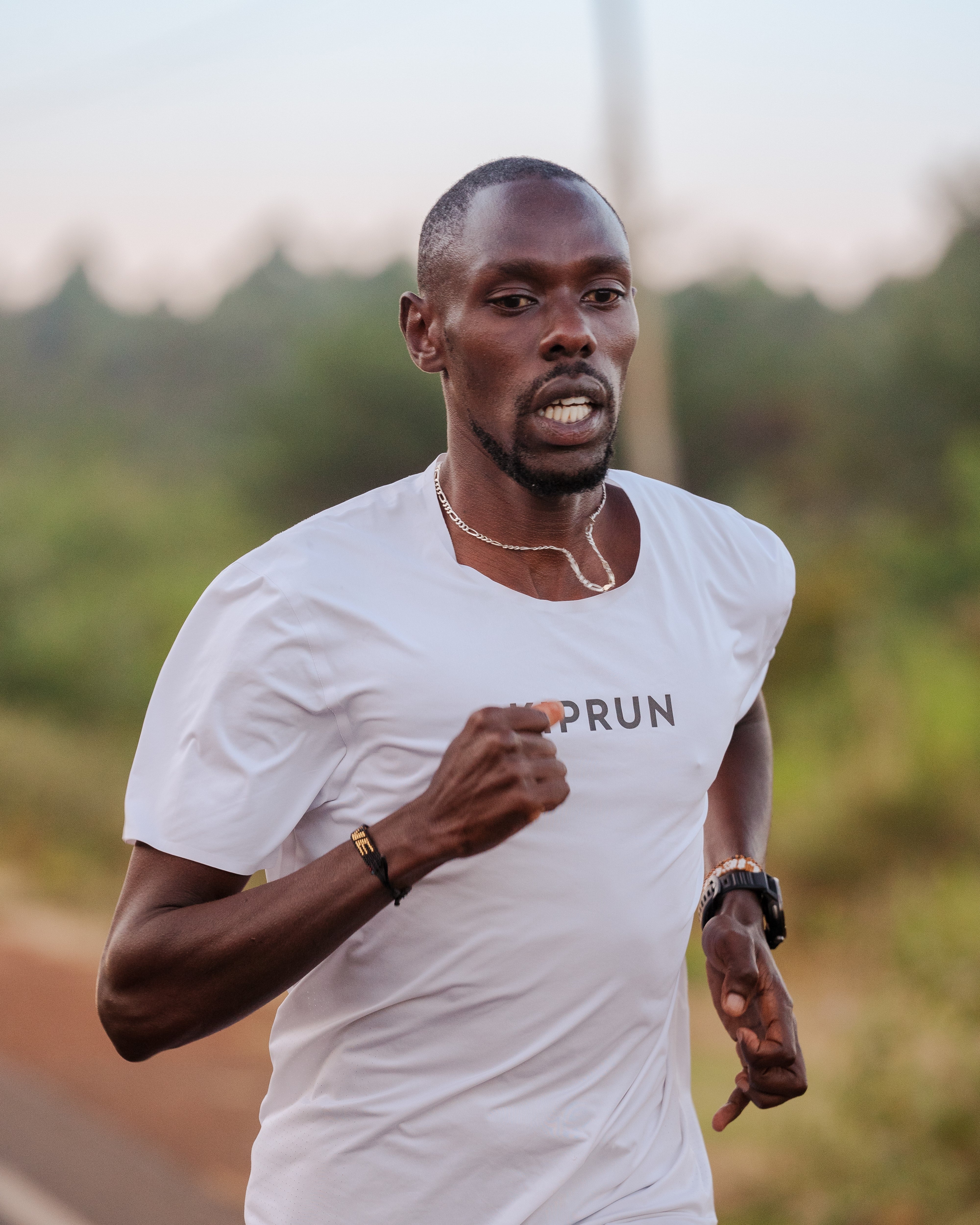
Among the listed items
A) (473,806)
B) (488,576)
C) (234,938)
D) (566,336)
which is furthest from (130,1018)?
(566,336)

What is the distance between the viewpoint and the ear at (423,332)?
87.7 inches

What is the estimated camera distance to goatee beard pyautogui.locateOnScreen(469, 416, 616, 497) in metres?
2.12

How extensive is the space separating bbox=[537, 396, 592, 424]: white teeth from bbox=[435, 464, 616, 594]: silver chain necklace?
209 millimetres

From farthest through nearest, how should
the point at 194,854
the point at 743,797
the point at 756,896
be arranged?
the point at 743,797 < the point at 756,896 < the point at 194,854

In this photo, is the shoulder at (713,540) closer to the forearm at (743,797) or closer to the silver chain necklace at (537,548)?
the silver chain necklace at (537,548)

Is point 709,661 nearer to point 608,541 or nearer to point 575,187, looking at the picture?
point 608,541

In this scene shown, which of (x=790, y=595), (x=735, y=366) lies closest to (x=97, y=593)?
(x=735, y=366)

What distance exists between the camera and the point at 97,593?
17.8 metres

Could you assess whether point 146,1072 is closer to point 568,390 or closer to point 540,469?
point 540,469

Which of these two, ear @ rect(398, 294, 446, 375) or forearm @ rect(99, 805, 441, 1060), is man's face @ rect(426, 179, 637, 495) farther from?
forearm @ rect(99, 805, 441, 1060)

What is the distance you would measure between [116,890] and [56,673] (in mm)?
6096

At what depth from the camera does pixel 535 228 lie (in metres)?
2.07

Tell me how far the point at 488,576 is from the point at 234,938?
0.66m

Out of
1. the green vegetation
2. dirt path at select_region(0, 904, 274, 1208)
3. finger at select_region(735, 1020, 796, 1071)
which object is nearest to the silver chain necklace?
finger at select_region(735, 1020, 796, 1071)
